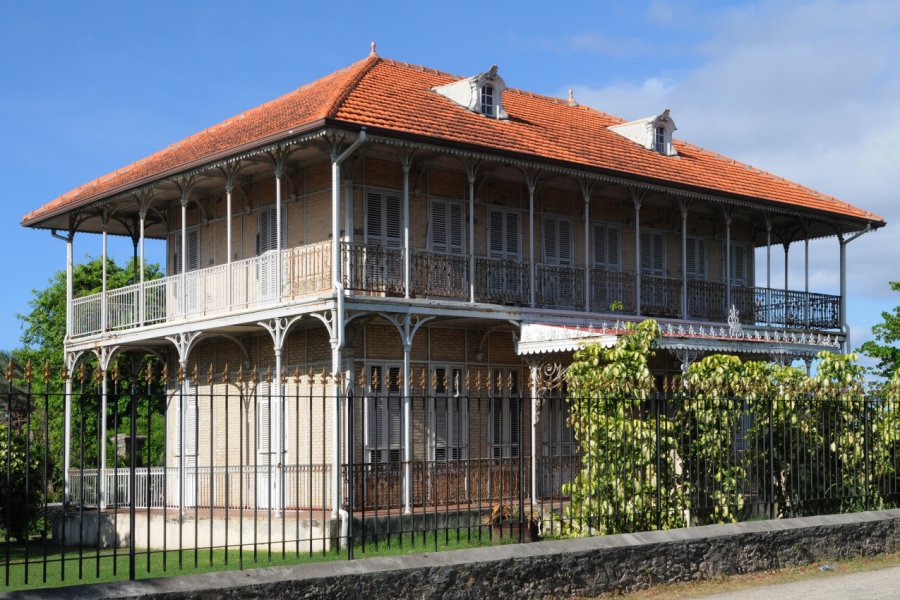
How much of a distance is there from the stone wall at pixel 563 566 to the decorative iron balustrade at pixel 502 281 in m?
9.22

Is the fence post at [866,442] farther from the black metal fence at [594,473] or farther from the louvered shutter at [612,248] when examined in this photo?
the louvered shutter at [612,248]

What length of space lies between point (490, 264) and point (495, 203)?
1797 millimetres

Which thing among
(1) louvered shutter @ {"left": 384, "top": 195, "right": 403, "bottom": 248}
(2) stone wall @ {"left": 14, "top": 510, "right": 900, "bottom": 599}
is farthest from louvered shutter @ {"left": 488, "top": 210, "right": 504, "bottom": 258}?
(2) stone wall @ {"left": 14, "top": 510, "right": 900, "bottom": 599}

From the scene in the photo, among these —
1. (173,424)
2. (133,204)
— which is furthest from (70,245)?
(173,424)

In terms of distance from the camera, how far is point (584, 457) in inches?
568

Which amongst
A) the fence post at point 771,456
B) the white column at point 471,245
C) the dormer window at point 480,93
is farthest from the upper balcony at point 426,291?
the fence post at point 771,456

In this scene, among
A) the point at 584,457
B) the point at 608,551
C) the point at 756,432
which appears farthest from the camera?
the point at 756,432

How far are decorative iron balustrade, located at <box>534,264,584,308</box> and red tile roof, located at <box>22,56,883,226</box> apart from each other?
90.0 inches

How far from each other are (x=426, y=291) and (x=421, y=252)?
717mm

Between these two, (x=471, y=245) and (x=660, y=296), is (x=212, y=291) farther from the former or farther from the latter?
(x=660, y=296)

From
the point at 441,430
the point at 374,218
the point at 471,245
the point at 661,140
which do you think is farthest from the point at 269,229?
the point at 661,140

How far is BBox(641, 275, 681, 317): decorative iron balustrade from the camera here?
26.4m

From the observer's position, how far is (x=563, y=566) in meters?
11.8

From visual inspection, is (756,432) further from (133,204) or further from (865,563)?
(133,204)
